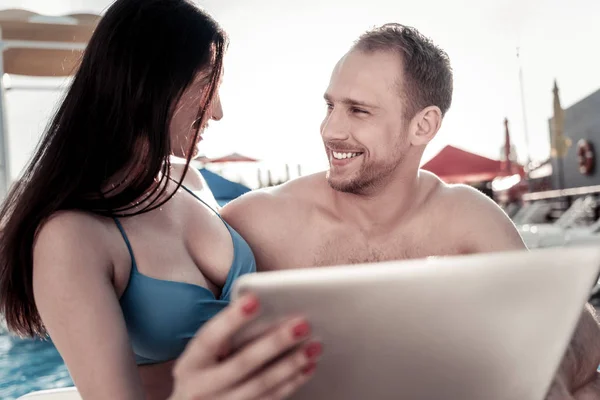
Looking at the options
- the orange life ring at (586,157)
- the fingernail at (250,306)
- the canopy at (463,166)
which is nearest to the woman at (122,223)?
the fingernail at (250,306)

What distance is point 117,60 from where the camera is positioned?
142 centimetres

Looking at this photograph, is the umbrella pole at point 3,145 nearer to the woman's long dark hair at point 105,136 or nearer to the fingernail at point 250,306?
the woman's long dark hair at point 105,136

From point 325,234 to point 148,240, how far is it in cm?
87

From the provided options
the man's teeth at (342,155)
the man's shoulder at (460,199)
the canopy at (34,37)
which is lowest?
the man's shoulder at (460,199)

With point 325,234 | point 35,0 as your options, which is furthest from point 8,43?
point 325,234

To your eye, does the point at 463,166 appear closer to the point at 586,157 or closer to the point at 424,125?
the point at 424,125

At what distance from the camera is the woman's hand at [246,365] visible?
0.68m

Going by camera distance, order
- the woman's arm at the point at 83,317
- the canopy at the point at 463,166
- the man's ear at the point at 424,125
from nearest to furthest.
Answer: the woman's arm at the point at 83,317 → the man's ear at the point at 424,125 → the canopy at the point at 463,166

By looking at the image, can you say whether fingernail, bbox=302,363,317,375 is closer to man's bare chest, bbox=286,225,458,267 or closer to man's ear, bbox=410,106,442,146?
man's bare chest, bbox=286,225,458,267

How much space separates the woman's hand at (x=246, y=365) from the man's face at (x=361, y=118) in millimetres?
1482

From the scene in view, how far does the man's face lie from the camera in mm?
2143

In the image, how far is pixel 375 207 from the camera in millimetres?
2273

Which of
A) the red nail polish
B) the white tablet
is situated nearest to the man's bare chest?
the white tablet

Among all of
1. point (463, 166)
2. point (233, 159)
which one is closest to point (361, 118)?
point (463, 166)
